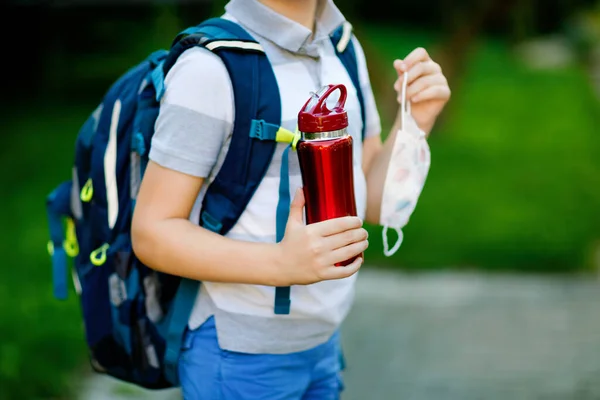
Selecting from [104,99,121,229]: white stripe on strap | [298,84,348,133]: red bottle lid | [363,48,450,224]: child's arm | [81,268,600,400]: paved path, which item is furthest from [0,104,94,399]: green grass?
[298,84,348,133]: red bottle lid

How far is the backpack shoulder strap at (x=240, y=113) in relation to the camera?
1.59m

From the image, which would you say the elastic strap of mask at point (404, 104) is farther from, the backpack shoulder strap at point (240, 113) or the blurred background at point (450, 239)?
the blurred background at point (450, 239)

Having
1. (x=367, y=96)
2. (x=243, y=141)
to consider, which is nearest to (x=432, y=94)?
(x=367, y=96)

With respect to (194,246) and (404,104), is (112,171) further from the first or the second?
(404,104)

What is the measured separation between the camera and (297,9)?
1.73 metres

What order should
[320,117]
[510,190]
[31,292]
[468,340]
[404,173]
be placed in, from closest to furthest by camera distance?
1. [320,117]
2. [404,173]
3. [468,340]
4. [31,292]
5. [510,190]

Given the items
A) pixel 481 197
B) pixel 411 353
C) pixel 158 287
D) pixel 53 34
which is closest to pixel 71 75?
pixel 53 34

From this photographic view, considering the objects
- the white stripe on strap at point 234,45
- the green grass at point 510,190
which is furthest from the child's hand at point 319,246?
the green grass at point 510,190

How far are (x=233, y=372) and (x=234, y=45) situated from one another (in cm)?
65

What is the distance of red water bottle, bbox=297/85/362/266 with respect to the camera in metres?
1.42

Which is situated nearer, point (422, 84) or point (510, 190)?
point (422, 84)

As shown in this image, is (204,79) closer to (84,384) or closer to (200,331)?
(200,331)

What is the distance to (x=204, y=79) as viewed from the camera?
A: 1.58 metres

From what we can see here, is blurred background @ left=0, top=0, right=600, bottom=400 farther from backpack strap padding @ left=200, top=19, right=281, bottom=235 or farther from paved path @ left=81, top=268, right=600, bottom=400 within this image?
backpack strap padding @ left=200, top=19, right=281, bottom=235
